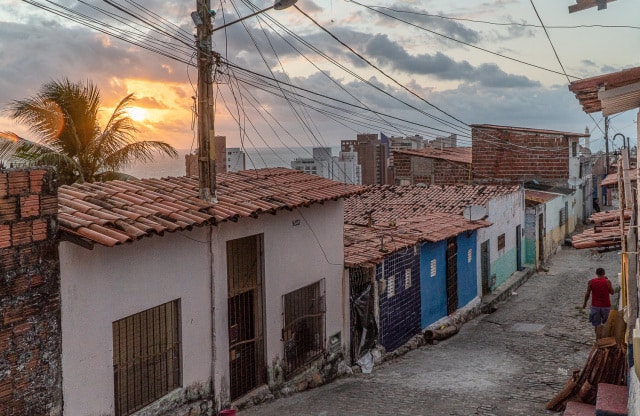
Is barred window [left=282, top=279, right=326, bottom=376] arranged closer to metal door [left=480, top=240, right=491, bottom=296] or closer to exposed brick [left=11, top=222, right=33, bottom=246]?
exposed brick [left=11, top=222, right=33, bottom=246]

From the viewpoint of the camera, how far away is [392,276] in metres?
14.3

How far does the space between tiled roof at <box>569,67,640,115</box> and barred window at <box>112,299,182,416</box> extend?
5.67 metres

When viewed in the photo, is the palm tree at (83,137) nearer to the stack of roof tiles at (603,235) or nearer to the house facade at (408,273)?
the house facade at (408,273)

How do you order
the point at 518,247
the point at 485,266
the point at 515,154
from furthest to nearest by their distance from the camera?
the point at 515,154, the point at 518,247, the point at 485,266

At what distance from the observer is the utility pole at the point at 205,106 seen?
9453 mm

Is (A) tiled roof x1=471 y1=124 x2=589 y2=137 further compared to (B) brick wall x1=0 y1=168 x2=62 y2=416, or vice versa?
(A) tiled roof x1=471 y1=124 x2=589 y2=137

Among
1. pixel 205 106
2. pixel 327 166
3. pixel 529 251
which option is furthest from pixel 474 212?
pixel 205 106

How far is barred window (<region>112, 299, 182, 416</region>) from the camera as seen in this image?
7.87 m

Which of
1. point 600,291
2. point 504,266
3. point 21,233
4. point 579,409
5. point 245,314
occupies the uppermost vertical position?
point 21,233

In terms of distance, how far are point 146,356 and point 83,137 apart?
955cm

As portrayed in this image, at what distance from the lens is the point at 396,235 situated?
1545 cm

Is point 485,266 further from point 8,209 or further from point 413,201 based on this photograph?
point 8,209

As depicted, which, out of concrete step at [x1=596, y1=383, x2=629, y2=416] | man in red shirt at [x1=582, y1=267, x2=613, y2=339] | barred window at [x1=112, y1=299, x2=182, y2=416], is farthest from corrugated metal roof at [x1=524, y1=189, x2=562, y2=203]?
barred window at [x1=112, y1=299, x2=182, y2=416]

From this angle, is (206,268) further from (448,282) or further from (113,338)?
(448,282)
